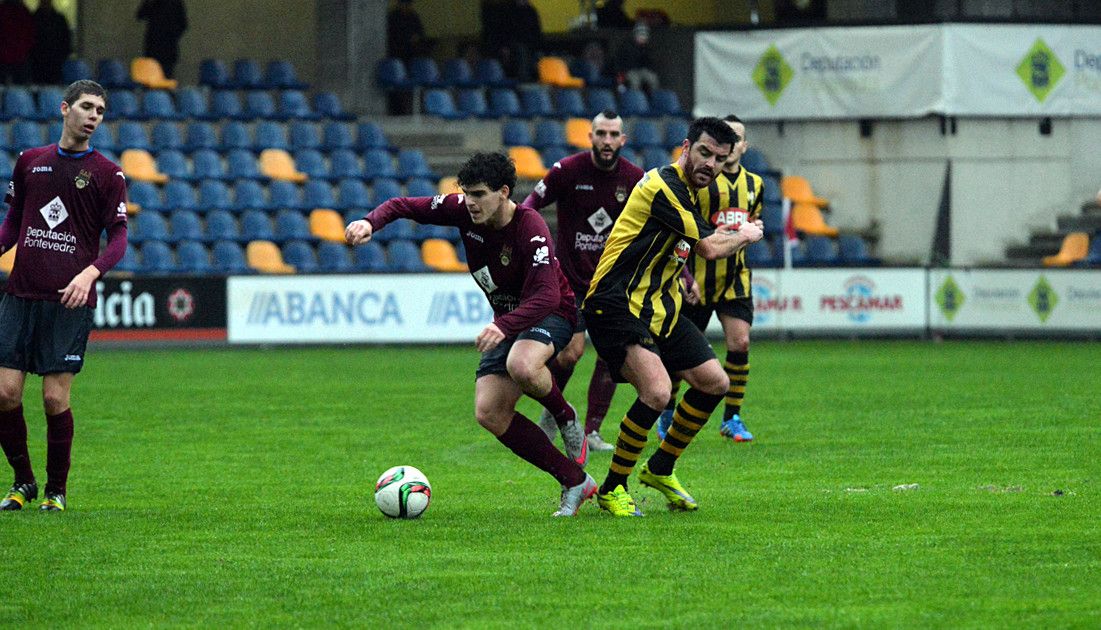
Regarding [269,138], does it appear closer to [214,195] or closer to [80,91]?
[214,195]

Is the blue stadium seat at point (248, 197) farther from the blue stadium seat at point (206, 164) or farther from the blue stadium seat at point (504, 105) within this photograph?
the blue stadium seat at point (504, 105)

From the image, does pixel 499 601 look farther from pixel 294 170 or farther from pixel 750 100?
pixel 750 100

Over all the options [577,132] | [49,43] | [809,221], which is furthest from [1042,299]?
[49,43]

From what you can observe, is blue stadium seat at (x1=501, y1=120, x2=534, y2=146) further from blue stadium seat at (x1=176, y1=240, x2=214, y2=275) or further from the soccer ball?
the soccer ball

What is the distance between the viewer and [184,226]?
2388 cm

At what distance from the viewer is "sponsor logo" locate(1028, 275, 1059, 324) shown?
2391 centimetres

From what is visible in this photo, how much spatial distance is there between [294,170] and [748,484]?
17.6m

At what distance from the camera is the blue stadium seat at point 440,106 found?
2750cm

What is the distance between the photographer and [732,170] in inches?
467

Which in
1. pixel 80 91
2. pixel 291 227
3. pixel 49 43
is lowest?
pixel 291 227

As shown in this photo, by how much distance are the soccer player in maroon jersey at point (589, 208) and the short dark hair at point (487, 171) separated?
3048mm

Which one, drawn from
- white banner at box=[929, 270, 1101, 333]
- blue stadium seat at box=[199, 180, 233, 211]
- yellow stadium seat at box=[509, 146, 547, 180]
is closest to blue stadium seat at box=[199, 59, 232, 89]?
blue stadium seat at box=[199, 180, 233, 211]

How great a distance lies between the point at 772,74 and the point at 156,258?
1124 centimetres

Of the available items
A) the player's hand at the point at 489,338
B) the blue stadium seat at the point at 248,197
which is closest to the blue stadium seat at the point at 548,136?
the blue stadium seat at the point at 248,197
